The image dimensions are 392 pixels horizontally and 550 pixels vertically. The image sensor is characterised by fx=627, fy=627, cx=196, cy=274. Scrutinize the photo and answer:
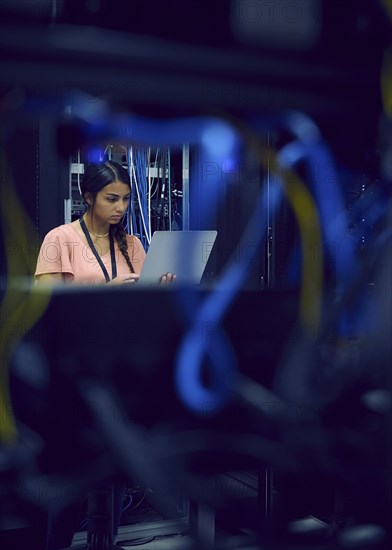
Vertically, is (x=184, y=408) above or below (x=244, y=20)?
below

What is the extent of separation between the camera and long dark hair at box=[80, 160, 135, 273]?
142 centimetres

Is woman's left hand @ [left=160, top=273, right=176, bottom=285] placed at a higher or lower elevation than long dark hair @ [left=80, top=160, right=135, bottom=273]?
lower

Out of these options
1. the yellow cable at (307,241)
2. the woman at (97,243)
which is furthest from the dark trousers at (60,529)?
the yellow cable at (307,241)

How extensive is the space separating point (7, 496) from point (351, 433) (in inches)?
16.1

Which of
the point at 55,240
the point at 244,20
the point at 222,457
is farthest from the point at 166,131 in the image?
the point at 55,240

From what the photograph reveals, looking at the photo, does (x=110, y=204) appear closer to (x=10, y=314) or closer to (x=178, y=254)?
(x=178, y=254)

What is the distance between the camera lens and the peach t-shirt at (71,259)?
1.32m

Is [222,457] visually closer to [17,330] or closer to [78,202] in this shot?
[17,330]

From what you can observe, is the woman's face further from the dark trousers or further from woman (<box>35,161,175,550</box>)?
the dark trousers

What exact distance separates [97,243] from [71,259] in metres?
0.07

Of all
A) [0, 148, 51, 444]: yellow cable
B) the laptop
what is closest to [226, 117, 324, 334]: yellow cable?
the laptop

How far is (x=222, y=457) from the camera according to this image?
768 millimetres

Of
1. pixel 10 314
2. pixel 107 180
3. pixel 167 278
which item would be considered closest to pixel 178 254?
pixel 167 278

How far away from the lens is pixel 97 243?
4.61 ft
